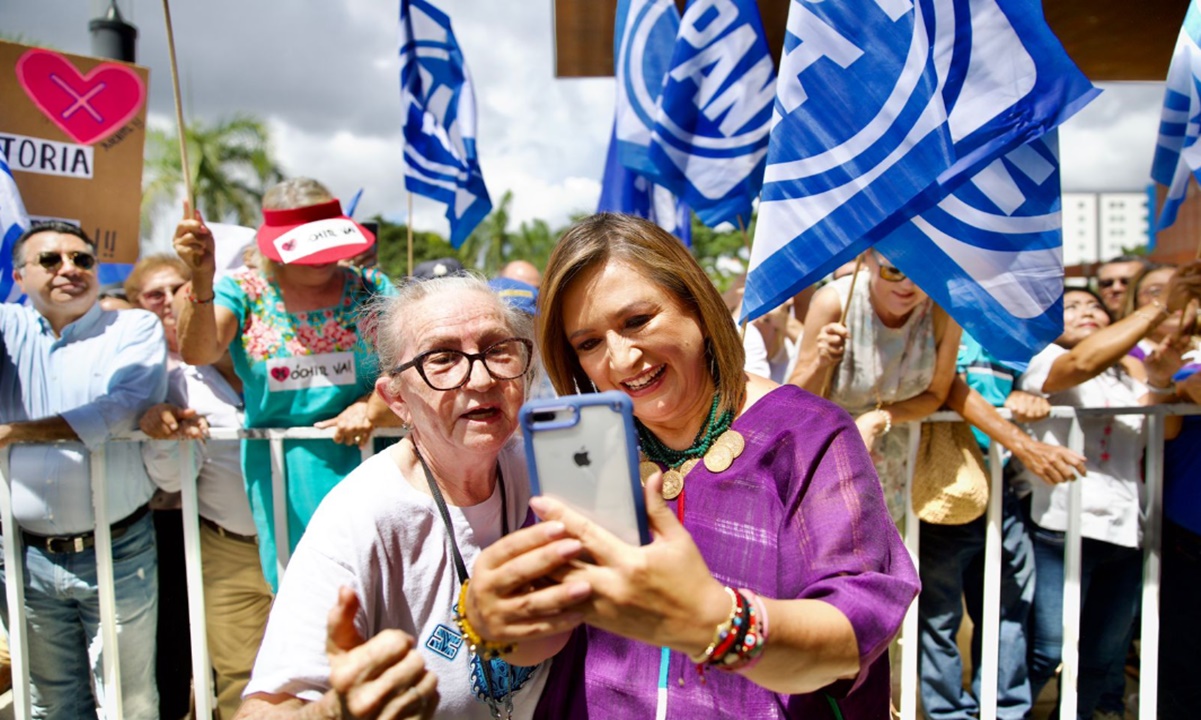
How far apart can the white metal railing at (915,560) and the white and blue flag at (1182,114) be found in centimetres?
95

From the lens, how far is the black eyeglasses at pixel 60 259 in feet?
10.0

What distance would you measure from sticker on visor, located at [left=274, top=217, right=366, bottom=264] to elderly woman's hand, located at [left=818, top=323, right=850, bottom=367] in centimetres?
178

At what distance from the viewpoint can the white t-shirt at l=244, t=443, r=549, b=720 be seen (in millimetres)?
1535

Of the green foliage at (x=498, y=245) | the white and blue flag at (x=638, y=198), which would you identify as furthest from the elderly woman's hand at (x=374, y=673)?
the green foliage at (x=498, y=245)

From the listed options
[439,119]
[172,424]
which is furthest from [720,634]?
[439,119]

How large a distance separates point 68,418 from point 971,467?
132 inches

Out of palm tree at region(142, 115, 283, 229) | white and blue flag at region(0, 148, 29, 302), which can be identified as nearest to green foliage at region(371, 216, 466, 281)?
palm tree at region(142, 115, 283, 229)

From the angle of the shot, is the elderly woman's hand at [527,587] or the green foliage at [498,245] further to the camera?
the green foliage at [498,245]

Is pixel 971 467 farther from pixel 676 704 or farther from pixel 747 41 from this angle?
pixel 747 41

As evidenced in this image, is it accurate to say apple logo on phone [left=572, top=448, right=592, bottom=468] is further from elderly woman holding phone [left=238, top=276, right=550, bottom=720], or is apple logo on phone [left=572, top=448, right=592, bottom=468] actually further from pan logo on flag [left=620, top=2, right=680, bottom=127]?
pan logo on flag [left=620, top=2, right=680, bottom=127]

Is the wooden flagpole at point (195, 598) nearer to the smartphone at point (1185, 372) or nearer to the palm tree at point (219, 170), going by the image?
the smartphone at point (1185, 372)

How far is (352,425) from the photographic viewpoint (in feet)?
9.43

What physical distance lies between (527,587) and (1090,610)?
3.09 metres

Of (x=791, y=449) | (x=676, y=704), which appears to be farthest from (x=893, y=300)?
(x=676, y=704)
